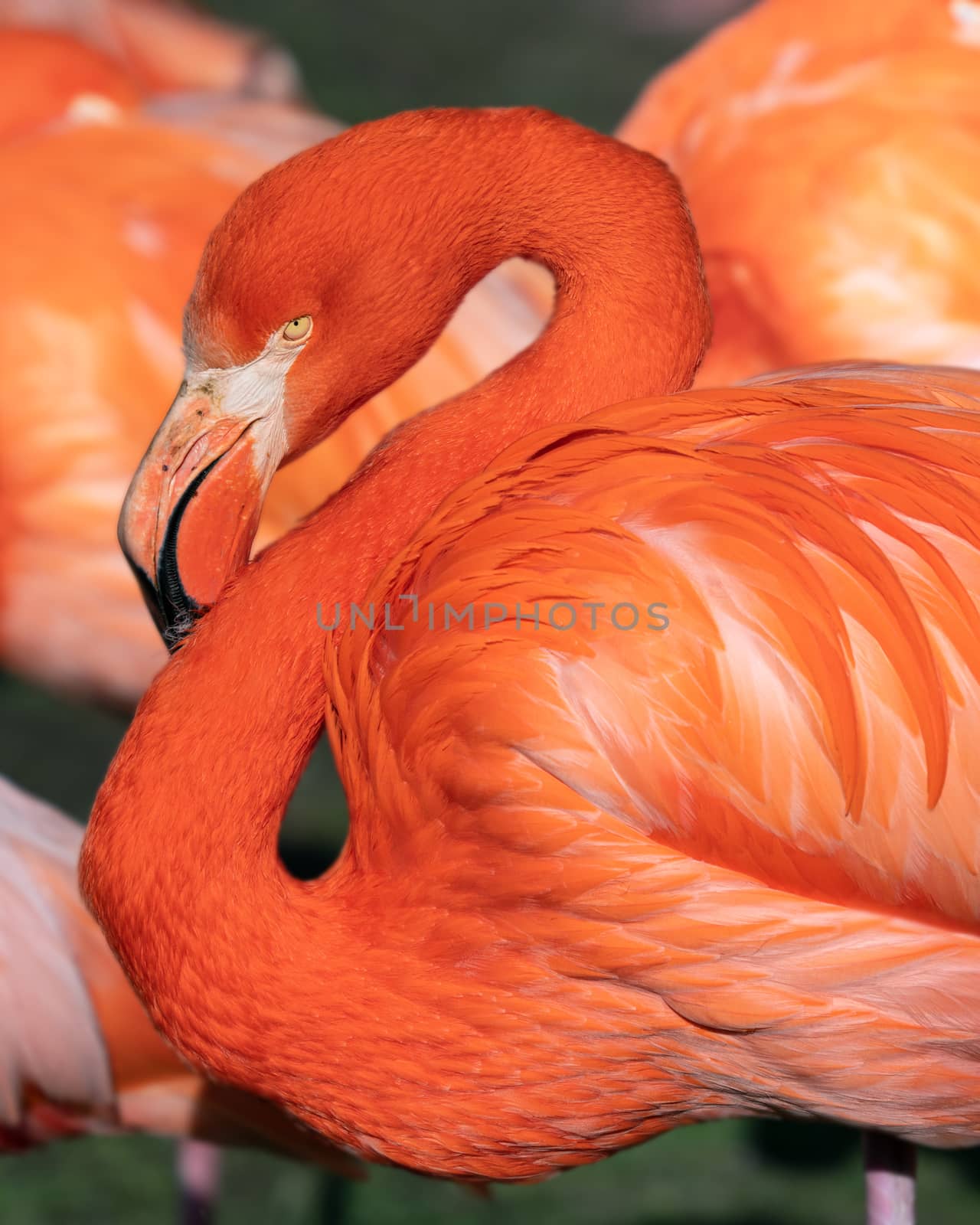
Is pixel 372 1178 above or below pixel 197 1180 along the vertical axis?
above

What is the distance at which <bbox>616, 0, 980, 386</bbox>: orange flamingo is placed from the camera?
2.21 meters

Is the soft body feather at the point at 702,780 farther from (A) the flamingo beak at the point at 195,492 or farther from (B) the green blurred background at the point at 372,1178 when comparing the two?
(B) the green blurred background at the point at 372,1178

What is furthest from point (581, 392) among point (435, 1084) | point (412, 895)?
point (435, 1084)

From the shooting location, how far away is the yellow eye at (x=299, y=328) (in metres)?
1.36

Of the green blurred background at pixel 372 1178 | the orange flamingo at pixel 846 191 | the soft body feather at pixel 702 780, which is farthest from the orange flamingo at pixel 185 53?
the soft body feather at pixel 702 780

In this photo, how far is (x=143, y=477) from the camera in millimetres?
1402

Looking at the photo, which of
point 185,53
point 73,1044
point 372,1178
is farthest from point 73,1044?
point 185,53

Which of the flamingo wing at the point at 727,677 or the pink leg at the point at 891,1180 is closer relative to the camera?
the flamingo wing at the point at 727,677

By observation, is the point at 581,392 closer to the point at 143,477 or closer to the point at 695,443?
the point at 695,443

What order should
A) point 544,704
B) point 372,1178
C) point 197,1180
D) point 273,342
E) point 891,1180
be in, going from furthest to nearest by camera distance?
point 372,1178
point 197,1180
point 891,1180
point 273,342
point 544,704

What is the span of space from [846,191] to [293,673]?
1.35m

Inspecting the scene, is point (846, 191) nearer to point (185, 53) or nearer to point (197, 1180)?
point (185, 53)

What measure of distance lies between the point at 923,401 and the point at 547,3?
14.9 feet

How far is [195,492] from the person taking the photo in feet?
4.56
